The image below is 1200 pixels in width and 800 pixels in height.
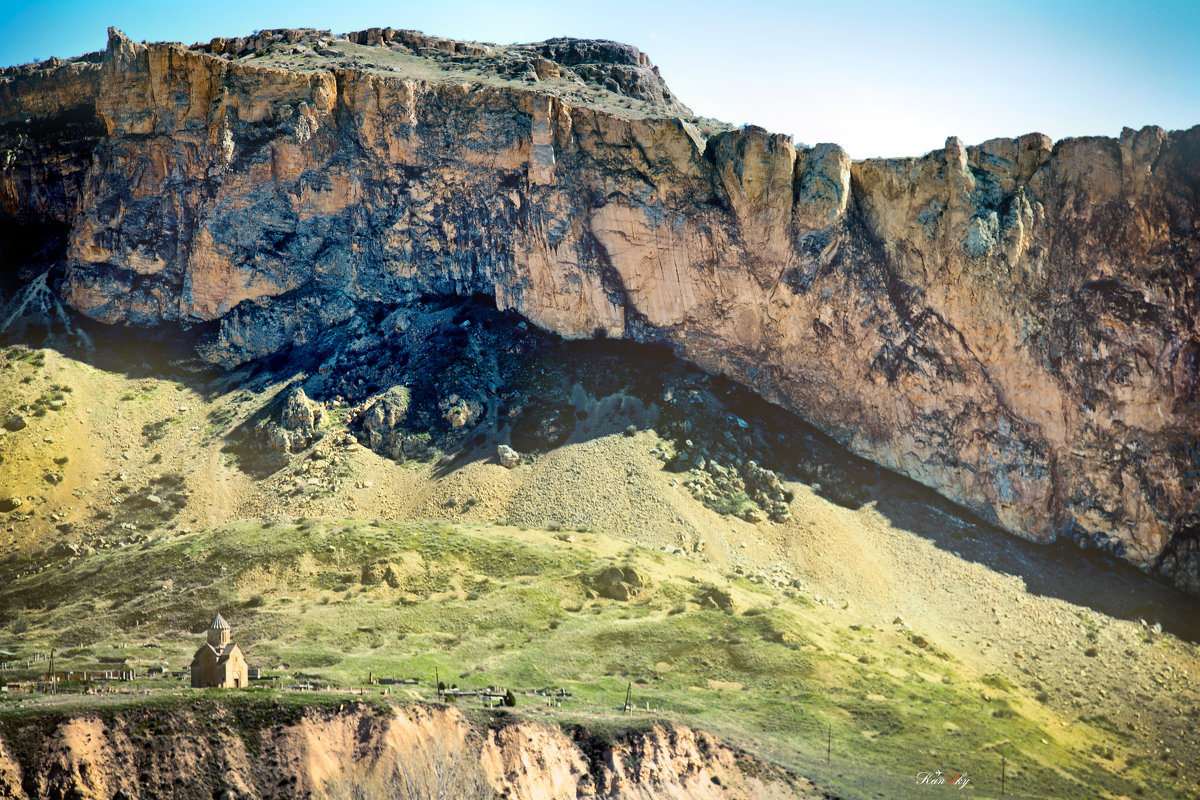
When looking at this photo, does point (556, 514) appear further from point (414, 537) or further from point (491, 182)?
point (491, 182)

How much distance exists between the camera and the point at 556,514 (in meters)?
85.9

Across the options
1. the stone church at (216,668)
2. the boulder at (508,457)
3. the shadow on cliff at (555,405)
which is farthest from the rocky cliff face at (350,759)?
the boulder at (508,457)

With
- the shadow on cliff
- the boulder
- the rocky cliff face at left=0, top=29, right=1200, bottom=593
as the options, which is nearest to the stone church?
the shadow on cliff

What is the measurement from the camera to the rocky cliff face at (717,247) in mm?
86125

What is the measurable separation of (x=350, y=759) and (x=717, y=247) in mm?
60526

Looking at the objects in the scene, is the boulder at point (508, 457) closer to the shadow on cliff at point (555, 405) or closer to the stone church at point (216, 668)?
→ the shadow on cliff at point (555, 405)

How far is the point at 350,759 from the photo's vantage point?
162ft

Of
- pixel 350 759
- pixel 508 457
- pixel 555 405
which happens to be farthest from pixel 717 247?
pixel 350 759

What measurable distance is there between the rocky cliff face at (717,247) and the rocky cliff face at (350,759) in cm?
4640

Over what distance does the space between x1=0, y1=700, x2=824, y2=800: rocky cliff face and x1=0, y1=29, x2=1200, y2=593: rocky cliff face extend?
46.4 metres

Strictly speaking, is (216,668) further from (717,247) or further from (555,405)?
(717,247)

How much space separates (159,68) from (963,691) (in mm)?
86440

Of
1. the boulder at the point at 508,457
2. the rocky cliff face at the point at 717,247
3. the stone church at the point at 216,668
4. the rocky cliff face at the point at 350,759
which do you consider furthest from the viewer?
the boulder at the point at 508,457

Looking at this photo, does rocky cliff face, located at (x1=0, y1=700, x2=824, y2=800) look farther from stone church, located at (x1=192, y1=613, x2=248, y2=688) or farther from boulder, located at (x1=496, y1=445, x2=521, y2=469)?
boulder, located at (x1=496, y1=445, x2=521, y2=469)
